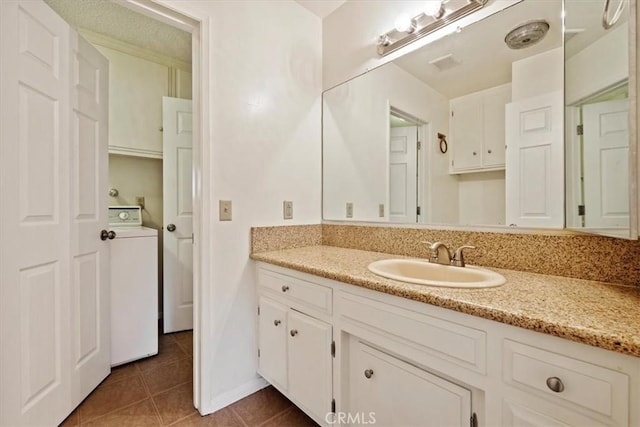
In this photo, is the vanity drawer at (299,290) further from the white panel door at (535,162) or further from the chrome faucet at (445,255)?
the white panel door at (535,162)

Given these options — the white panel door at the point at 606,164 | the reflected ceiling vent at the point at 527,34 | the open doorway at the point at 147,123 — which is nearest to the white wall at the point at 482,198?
the white panel door at the point at 606,164

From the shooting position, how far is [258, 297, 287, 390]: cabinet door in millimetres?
1414

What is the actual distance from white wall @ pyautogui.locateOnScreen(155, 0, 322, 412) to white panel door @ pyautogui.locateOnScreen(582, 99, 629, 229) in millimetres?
1399

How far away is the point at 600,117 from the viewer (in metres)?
0.82

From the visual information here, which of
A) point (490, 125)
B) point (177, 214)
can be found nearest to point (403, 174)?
point (490, 125)

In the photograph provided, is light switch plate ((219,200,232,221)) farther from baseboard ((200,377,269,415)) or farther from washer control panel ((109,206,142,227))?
washer control panel ((109,206,142,227))

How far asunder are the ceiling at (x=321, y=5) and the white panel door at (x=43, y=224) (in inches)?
53.7

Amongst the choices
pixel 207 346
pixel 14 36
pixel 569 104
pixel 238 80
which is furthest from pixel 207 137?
pixel 569 104

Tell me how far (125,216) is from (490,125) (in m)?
2.70

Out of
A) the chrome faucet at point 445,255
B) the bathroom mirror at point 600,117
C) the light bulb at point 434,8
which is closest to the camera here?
the bathroom mirror at point 600,117

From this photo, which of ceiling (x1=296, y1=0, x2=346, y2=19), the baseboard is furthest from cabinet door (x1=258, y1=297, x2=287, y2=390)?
ceiling (x1=296, y1=0, x2=346, y2=19)

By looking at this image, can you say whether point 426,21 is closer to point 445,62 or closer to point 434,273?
point 445,62

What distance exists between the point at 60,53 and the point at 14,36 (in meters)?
0.26

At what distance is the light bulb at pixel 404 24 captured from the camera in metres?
1.49
